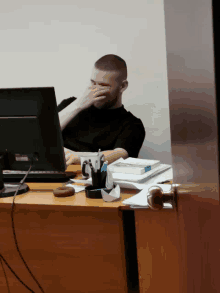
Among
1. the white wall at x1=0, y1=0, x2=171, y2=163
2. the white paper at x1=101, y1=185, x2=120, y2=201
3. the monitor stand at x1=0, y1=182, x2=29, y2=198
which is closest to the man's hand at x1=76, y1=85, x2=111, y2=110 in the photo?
the white wall at x1=0, y1=0, x2=171, y2=163

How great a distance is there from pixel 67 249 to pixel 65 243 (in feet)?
0.09

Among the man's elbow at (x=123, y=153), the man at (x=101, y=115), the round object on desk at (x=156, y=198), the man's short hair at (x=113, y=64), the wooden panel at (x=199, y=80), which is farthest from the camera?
the man's short hair at (x=113, y=64)

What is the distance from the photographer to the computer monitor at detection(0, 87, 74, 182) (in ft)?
4.34

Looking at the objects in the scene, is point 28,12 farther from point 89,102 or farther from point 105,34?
point 89,102

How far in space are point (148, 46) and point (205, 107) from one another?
2.79 m

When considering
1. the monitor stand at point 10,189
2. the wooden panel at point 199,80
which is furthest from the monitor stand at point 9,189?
the wooden panel at point 199,80

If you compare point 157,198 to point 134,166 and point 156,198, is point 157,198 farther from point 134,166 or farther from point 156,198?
point 134,166

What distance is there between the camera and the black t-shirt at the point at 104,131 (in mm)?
2686

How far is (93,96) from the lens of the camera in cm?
300

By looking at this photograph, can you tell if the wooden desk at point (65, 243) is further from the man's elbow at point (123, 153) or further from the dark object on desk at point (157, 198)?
the man's elbow at point (123, 153)

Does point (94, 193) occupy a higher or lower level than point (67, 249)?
higher

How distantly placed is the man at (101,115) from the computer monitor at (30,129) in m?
1.36

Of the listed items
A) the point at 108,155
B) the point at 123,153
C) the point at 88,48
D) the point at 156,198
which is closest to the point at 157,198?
the point at 156,198

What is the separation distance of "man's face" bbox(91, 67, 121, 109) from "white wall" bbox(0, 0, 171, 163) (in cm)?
9
